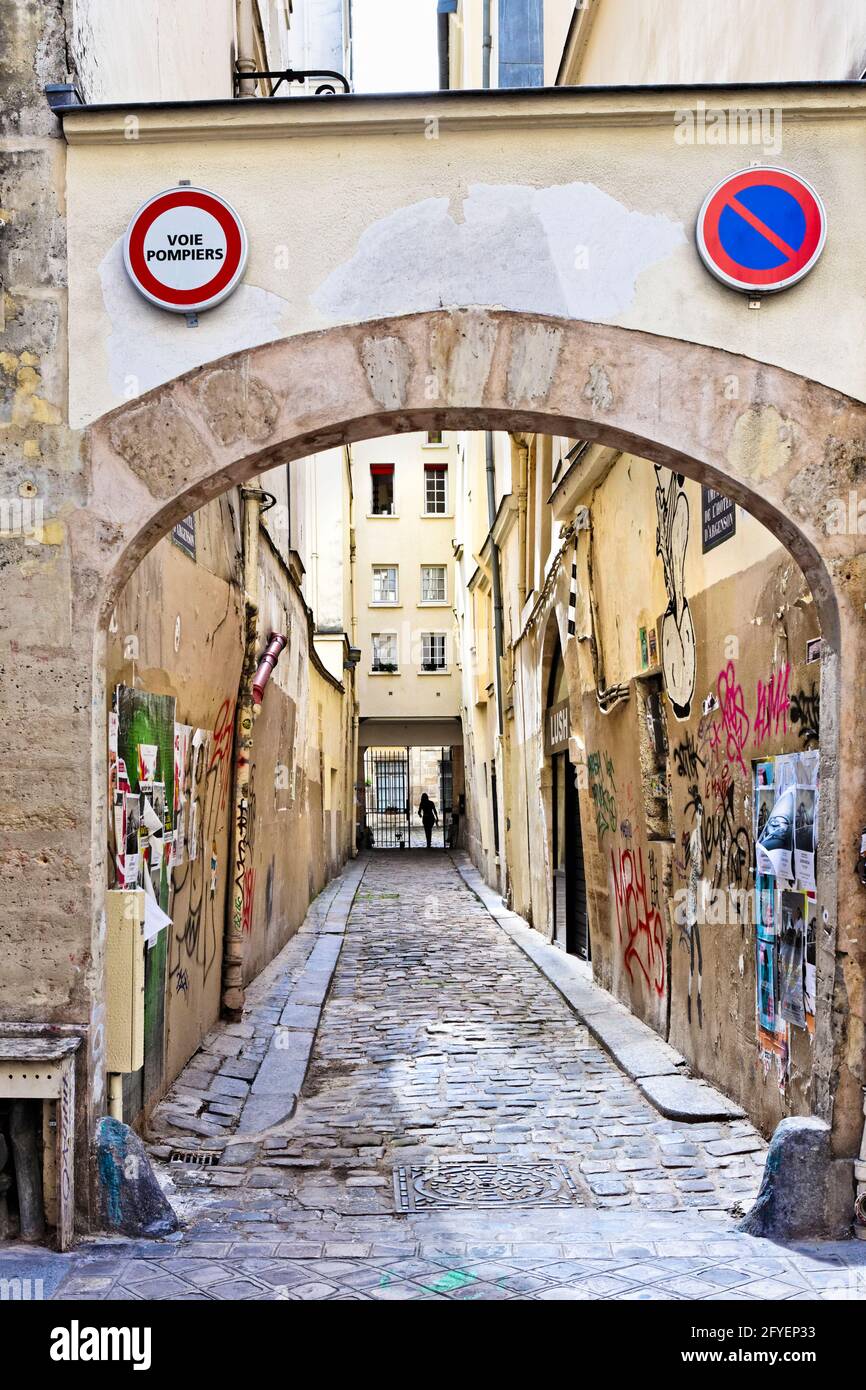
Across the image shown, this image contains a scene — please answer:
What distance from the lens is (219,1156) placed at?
20.1 ft

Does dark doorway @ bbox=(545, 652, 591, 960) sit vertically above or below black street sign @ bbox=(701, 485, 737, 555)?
below

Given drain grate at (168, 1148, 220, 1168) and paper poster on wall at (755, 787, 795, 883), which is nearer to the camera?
paper poster on wall at (755, 787, 795, 883)

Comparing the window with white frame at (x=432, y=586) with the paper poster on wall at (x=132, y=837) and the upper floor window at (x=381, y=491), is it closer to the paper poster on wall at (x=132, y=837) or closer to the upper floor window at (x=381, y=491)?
the upper floor window at (x=381, y=491)

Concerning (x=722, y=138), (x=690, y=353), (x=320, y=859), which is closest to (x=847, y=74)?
(x=722, y=138)

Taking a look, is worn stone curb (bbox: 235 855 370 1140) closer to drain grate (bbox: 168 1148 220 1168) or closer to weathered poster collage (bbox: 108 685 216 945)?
drain grate (bbox: 168 1148 220 1168)

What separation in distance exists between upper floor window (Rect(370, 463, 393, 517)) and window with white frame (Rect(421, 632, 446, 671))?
3.59m

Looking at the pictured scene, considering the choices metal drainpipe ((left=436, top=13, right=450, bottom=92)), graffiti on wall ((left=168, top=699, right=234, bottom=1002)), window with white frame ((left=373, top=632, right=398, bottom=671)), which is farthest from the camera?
window with white frame ((left=373, top=632, right=398, bottom=671))

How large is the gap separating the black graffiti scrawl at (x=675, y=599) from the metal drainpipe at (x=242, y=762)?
3.28m

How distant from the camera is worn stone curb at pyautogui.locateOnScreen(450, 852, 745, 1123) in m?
6.65

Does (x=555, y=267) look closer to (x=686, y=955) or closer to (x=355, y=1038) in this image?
(x=686, y=955)

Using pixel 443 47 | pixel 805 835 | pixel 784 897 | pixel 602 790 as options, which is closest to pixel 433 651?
pixel 443 47

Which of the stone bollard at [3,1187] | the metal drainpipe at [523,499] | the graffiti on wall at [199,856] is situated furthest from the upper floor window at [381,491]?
the stone bollard at [3,1187]

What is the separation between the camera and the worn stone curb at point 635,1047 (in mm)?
6648

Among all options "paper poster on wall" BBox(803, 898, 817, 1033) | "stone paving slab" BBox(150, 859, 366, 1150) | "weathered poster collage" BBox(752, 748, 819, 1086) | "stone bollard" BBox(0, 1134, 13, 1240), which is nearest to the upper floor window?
"stone paving slab" BBox(150, 859, 366, 1150)
